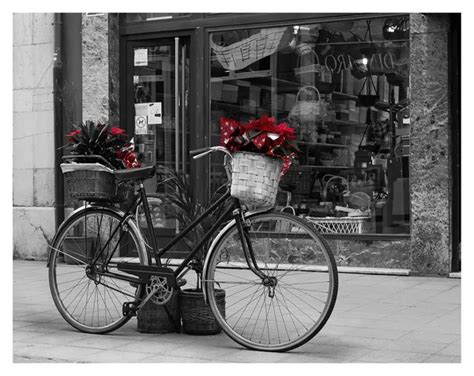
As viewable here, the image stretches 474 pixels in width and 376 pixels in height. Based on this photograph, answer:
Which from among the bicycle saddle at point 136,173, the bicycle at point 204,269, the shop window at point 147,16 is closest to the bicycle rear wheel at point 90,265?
the bicycle at point 204,269

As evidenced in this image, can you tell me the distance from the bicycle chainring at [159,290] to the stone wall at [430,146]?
409cm

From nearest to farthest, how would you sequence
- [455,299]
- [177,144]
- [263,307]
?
[263,307], [455,299], [177,144]

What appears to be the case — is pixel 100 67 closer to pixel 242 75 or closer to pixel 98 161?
pixel 242 75

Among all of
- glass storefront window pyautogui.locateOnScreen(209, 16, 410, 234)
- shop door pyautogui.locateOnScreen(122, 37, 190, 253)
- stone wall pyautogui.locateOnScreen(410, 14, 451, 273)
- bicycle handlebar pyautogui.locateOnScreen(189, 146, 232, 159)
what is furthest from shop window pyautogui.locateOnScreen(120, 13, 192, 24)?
bicycle handlebar pyautogui.locateOnScreen(189, 146, 232, 159)

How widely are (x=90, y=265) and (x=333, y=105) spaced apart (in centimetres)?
473

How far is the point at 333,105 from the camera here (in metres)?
10.2

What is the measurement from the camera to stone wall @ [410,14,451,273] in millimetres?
9156

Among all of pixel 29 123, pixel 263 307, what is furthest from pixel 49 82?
pixel 263 307

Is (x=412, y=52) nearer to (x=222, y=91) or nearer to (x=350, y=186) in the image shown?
(x=350, y=186)

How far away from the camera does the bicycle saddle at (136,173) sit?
5949mm

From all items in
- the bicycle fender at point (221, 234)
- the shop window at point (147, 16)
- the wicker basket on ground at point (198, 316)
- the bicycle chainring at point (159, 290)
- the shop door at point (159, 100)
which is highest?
the shop window at point (147, 16)

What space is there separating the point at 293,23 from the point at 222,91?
1.17 meters

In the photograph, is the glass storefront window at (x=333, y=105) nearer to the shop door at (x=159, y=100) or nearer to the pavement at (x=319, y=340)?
the shop door at (x=159, y=100)

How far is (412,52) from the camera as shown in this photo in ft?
30.8
